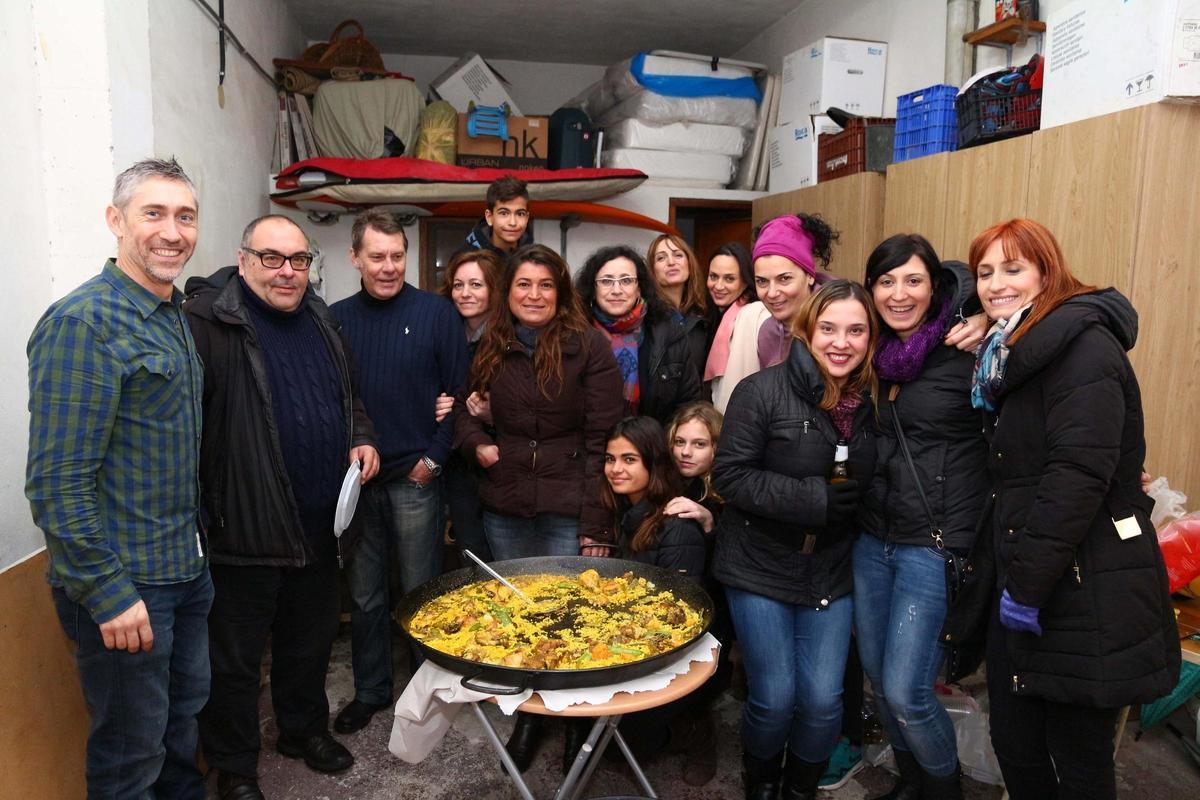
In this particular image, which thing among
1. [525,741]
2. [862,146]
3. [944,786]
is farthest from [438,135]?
[944,786]

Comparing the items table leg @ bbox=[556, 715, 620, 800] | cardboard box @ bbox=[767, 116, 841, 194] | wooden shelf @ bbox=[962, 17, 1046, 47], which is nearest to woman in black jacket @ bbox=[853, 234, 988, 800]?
table leg @ bbox=[556, 715, 620, 800]

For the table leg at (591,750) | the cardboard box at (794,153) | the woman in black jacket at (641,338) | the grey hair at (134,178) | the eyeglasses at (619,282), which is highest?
the cardboard box at (794,153)

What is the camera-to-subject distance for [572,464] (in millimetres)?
2721

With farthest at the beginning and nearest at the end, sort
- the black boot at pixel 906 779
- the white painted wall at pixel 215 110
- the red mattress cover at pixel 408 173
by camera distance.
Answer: the red mattress cover at pixel 408 173, the white painted wall at pixel 215 110, the black boot at pixel 906 779

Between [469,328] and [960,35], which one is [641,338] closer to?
[469,328]

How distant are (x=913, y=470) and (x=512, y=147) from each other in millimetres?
4306

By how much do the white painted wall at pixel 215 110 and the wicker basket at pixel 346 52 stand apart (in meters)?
0.24

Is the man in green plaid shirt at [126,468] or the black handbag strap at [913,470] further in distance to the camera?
the black handbag strap at [913,470]

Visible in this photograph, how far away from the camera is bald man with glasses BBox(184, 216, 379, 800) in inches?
86.7

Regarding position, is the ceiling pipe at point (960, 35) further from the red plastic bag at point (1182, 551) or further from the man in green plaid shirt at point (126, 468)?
the man in green plaid shirt at point (126, 468)

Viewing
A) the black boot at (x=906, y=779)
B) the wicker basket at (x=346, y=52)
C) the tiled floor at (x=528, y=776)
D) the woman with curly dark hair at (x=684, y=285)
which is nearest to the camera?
the black boot at (x=906, y=779)

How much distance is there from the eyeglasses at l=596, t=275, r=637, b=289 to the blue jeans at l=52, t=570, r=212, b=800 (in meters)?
1.68

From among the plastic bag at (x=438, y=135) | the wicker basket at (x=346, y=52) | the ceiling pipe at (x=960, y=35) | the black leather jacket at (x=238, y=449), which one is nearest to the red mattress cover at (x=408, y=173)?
the plastic bag at (x=438, y=135)

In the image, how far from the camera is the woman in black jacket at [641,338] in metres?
3.02
